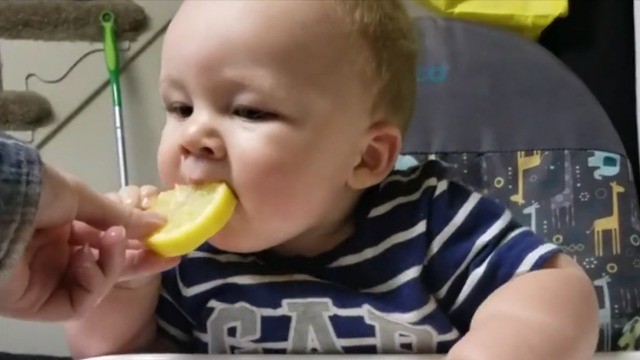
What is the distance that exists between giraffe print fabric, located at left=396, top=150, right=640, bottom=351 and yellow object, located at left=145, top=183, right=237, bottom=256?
0.28m

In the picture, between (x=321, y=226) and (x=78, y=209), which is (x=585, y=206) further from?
(x=78, y=209)

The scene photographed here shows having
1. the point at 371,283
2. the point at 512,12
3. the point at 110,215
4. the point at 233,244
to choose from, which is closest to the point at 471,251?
the point at 371,283

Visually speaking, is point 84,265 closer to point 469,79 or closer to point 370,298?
point 370,298

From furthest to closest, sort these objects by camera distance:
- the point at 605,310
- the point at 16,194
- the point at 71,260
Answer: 1. the point at 605,310
2. the point at 71,260
3. the point at 16,194

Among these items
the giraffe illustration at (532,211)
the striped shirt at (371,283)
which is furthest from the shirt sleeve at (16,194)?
the giraffe illustration at (532,211)

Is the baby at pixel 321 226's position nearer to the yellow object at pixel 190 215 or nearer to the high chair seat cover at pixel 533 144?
the yellow object at pixel 190 215

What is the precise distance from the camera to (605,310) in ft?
3.10

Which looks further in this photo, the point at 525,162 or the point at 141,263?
the point at 525,162

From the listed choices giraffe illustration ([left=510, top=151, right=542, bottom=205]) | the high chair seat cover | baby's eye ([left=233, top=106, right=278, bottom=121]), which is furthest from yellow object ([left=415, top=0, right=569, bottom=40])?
baby's eye ([left=233, top=106, right=278, bottom=121])

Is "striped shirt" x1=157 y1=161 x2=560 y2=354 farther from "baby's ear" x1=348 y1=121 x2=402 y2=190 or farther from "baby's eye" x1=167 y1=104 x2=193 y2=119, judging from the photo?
"baby's eye" x1=167 y1=104 x2=193 y2=119

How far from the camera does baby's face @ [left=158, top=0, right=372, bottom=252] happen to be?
0.75m

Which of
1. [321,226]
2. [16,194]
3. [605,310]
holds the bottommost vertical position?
[605,310]

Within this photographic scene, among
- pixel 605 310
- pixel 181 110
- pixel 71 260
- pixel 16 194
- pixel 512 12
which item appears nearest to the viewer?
pixel 16 194

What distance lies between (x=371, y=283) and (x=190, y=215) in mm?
188
